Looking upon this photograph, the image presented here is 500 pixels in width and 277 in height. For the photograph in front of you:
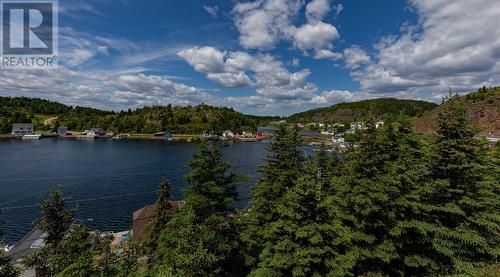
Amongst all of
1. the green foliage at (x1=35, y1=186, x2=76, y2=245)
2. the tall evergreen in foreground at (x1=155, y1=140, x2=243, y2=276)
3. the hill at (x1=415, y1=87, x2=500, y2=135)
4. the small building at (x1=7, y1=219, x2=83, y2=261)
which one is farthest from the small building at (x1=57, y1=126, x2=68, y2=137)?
the hill at (x1=415, y1=87, x2=500, y2=135)

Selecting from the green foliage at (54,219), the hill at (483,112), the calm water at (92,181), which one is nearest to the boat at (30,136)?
the calm water at (92,181)

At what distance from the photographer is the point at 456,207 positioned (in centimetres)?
1548

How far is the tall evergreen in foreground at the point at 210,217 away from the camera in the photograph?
16047 mm

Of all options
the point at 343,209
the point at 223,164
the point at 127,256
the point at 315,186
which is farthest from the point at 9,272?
the point at 343,209

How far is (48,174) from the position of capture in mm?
69000

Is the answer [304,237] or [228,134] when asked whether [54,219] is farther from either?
[228,134]

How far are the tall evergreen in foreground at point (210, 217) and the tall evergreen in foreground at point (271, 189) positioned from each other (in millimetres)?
1817

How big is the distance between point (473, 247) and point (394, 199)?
5378 millimetres

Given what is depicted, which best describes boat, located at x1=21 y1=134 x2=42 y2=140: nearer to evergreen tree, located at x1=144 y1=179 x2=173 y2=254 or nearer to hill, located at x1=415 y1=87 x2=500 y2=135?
evergreen tree, located at x1=144 y1=179 x2=173 y2=254

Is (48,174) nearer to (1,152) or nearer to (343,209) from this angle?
(1,152)

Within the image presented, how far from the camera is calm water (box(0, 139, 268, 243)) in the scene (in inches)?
1729

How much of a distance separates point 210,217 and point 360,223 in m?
8.62

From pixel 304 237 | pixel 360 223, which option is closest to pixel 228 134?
pixel 360 223

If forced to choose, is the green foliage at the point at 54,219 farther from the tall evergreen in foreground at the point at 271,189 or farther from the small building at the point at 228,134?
the small building at the point at 228,134
